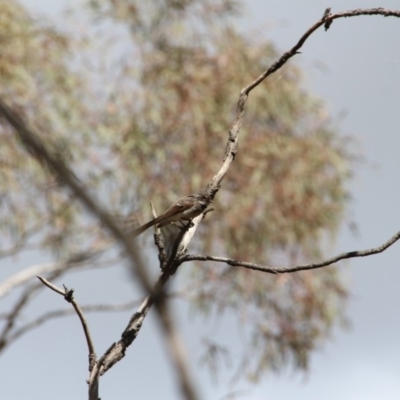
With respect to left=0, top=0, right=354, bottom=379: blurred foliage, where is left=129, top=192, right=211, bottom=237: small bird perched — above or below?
below

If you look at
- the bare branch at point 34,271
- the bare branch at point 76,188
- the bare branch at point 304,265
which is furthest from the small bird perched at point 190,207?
the bare branch at point 34,271

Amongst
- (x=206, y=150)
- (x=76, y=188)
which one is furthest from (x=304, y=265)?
(x=206, y=150)

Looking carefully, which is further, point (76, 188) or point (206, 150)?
point (206, 150)

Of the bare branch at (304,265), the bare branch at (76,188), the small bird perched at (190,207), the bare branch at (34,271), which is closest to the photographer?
the bare branch at (76,188)

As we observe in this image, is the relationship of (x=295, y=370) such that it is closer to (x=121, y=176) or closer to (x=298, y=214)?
(x=298, y=214)

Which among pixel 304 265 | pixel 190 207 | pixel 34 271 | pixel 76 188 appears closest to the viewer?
pixel 76 188

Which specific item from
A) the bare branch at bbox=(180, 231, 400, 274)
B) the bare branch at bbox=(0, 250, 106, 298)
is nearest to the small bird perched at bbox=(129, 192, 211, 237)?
the bare branch at bbox=(180, 231, 400, 274)

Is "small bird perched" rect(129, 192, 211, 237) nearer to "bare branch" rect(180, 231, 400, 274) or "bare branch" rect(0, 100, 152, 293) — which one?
"bare branch" rect(180, 231, 400, 274)

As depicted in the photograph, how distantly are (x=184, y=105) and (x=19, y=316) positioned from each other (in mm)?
2201

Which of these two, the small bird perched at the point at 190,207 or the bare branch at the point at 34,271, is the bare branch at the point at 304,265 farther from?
the bare branch at the point at 34,271

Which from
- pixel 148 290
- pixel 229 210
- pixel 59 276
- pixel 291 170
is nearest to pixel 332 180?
pixel 291 170

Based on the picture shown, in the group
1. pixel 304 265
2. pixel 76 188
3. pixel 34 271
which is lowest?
pixel 76 188

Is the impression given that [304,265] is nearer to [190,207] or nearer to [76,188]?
[190,207]

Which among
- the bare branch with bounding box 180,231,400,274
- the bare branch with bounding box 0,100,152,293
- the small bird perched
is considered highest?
the small bird perched
